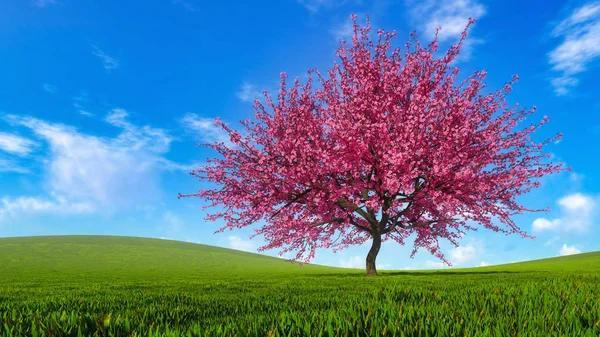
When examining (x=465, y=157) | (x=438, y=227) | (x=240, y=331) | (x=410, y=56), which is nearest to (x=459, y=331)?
(x=240, y=331)

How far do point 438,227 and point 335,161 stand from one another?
929cm

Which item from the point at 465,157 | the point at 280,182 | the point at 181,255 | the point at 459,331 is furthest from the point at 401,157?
the point at 181,255

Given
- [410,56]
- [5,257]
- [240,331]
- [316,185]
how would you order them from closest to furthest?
[240,331], [316,185], [410,56], [5,257]

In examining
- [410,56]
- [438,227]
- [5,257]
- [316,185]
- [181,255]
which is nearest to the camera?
[316,185]

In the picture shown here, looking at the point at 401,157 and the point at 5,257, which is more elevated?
the point at 401,157

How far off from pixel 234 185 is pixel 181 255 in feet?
169

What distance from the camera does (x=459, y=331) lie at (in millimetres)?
3553

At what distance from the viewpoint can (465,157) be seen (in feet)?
67.8

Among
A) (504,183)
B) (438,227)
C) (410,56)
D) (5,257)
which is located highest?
(410,56)

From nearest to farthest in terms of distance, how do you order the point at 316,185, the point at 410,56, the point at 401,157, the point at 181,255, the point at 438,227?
1. the point at 401,157
2. the point at 316,185
3. the point at 410,56
4. the point at 438,227
5. the point at 181,255

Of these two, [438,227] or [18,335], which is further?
[438,227]

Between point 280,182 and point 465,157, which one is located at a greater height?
point 465,157

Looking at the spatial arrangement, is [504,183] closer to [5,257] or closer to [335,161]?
[335,161]

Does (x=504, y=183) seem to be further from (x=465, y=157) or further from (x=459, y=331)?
(x=459, y=331)
